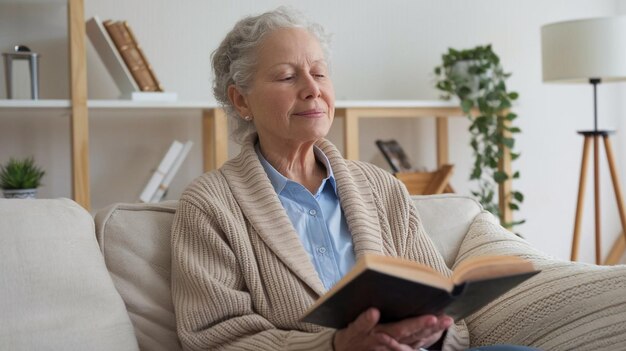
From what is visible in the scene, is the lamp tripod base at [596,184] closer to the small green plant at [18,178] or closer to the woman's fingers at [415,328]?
the small green plant at [18,178]

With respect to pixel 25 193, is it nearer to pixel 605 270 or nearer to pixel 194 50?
pixel 194 50

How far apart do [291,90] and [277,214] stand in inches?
10.8

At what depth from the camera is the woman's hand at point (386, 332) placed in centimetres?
125

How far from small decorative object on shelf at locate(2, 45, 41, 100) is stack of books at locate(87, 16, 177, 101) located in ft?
0.77

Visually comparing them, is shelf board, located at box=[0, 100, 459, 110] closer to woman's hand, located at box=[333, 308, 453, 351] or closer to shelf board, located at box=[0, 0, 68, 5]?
shelf board, located at box=[0, 0, 68, 5]

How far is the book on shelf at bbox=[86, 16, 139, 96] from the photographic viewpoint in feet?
10.2

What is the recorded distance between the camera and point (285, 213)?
5.52 ft

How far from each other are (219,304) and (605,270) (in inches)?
28.0

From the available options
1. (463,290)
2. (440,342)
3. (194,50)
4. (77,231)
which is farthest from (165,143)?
(463,290)

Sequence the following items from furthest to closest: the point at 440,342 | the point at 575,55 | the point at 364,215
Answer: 1. the point at 575,55
2. the point at 364,215
3. the point at 440,342

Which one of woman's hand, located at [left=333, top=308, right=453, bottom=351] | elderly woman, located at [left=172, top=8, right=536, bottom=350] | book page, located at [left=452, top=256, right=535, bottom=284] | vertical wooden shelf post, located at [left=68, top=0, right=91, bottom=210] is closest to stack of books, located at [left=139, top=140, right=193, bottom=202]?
vertical wooden shelf post, located at [left=68, top=0, right=91, bottom=210]

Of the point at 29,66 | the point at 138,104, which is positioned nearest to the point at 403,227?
the point at 138,104

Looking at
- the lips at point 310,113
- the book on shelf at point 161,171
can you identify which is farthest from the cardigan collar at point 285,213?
the book on shelf at point 161,171

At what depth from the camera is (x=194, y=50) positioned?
360 centimetres
